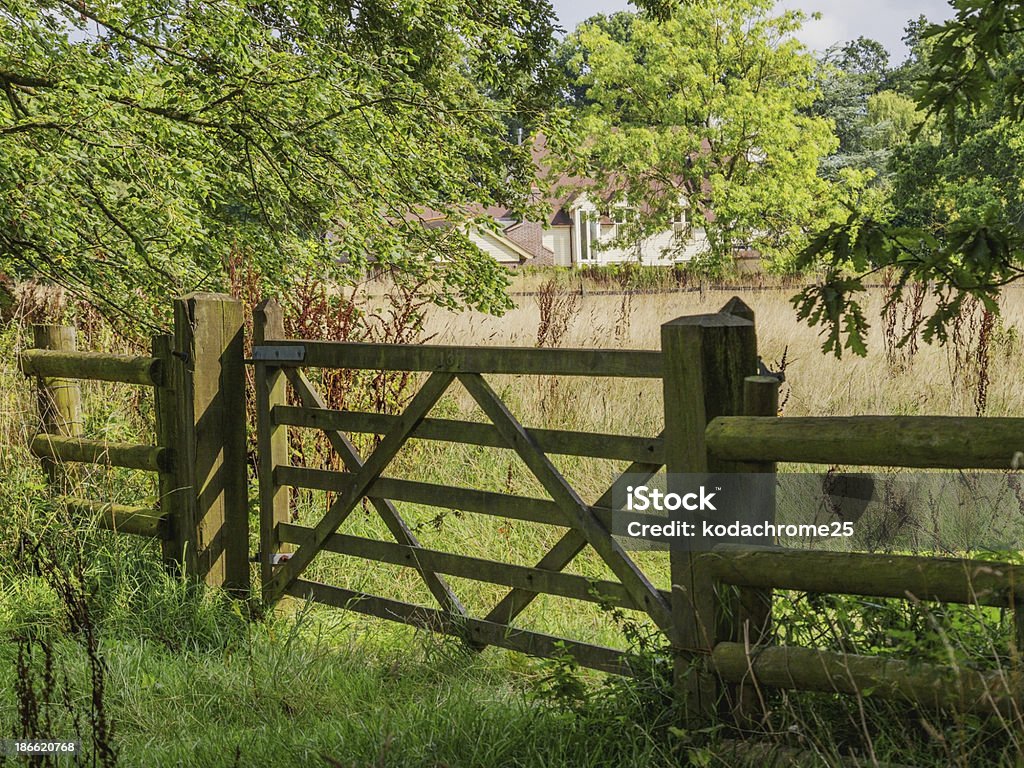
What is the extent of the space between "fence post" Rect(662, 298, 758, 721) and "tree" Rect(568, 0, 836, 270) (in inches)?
1413

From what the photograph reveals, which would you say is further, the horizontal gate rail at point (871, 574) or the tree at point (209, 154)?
the tree at point (209, 154)

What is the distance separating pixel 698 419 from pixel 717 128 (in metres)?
38.9

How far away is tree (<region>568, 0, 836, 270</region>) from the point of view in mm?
39000

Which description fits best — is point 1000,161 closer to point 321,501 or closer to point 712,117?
point 712,117

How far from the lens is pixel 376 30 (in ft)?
56.4

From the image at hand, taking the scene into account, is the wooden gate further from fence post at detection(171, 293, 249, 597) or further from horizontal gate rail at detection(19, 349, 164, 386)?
horizontal gate rail at detection(19, 349, 164, 386)

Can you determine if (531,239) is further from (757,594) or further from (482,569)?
(757,594)

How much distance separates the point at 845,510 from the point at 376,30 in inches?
546

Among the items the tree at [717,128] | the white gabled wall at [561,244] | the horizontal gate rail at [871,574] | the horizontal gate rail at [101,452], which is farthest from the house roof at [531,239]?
the horizontal gate rail at [871,574]

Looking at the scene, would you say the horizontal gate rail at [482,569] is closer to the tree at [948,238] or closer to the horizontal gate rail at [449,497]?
the horizontal gate rail at [449,497]

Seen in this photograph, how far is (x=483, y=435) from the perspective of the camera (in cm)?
442

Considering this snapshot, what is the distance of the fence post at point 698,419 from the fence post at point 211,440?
2.88m

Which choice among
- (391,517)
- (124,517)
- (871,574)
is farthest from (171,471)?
(871,574)

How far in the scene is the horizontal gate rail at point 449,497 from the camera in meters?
4.14
